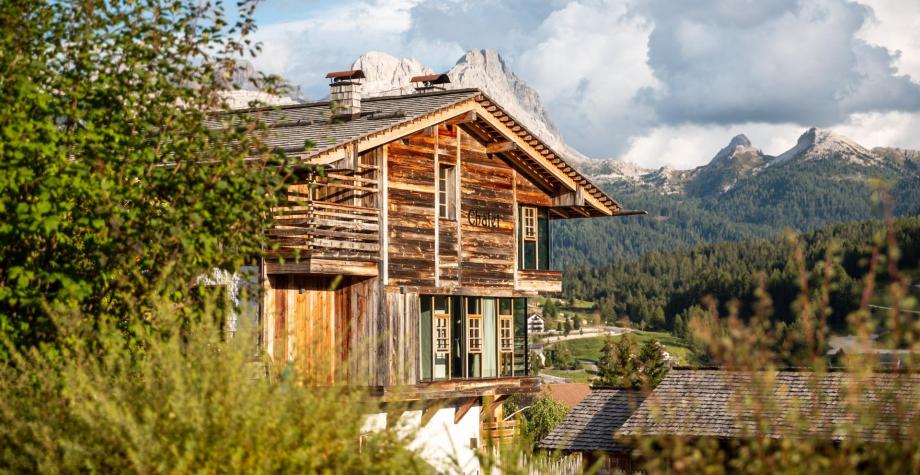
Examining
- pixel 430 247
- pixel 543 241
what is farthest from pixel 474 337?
pixel 543 241

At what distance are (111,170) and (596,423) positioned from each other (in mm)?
19924

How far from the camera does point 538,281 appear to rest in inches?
1133

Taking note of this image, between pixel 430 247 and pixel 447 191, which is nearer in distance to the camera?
pixel 430 247

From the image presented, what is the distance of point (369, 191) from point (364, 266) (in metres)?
1.53

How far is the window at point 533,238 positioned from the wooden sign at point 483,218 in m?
1.21

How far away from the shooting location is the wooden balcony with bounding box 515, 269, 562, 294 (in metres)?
28.3

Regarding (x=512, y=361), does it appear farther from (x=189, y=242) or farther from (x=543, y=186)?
(x=189, y=242)

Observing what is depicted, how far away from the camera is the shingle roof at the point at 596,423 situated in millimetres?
29969

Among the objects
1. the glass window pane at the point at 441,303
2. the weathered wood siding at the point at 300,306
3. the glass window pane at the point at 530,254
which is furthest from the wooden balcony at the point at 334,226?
the glass window pane at the point at 530,254

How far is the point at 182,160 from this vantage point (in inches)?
559

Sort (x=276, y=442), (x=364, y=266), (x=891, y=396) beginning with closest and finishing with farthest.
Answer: (x=891, y=396) < (x=276, y=442) < (x=364, y=266)

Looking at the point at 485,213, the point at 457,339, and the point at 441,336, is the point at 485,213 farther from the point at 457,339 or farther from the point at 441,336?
the point at 441,336

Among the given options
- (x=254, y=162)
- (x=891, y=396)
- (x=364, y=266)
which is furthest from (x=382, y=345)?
(x=891, y=396)

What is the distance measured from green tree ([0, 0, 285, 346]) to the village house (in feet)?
24.5
